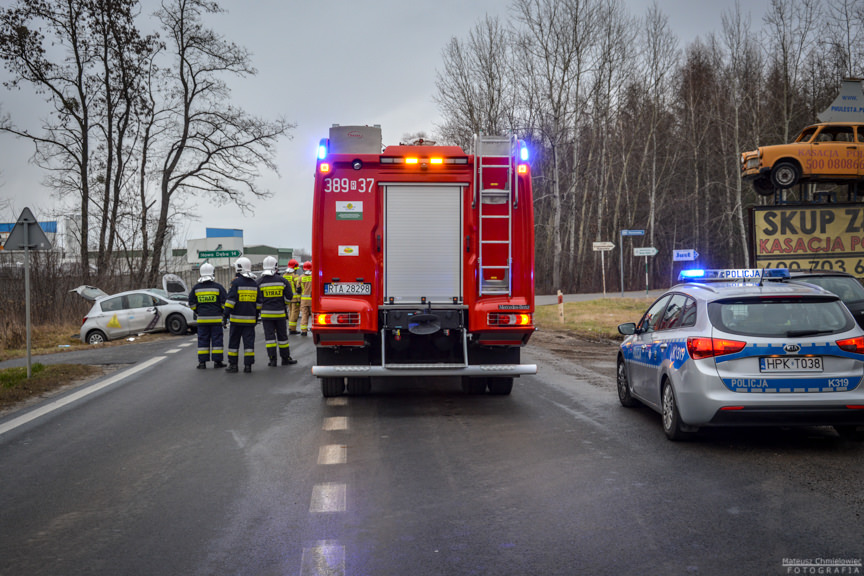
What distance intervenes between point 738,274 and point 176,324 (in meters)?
18.8

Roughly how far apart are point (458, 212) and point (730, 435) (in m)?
3.91

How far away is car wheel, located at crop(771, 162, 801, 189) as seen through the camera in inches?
754

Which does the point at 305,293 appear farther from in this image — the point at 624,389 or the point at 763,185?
the point at 763,185

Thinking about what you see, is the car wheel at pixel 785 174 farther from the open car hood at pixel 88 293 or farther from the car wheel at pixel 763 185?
the open car hood at pixel 88 293

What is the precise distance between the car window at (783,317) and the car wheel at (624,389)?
2258mm

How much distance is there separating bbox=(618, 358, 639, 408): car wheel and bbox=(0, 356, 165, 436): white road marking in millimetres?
6769

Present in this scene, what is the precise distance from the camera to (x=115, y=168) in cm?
3447

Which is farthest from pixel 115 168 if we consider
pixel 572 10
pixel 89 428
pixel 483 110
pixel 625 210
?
A: pixel 625 210

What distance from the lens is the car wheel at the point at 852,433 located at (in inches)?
278

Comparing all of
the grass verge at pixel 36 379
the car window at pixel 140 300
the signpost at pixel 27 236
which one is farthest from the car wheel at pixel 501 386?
the car window at pixel 140 300

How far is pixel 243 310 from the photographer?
13047 mm

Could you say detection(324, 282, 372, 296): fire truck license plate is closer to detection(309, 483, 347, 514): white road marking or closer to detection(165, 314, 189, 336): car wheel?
detection(309, 483, 347, 514): white road marking

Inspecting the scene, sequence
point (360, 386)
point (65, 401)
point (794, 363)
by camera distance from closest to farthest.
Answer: point (794, 363) < point (360, 386) < point (65, 401)

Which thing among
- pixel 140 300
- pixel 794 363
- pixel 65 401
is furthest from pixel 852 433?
pixel 140 300
